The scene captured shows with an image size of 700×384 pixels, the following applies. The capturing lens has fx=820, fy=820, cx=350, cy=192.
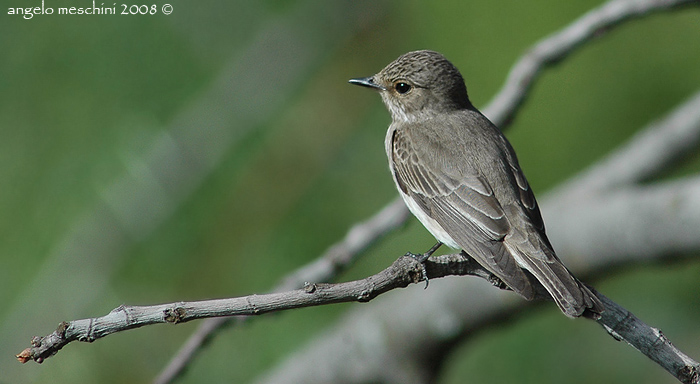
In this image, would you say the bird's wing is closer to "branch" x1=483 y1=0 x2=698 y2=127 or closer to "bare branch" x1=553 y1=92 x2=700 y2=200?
"branch" x1=483 y1=0 x2=698 y2=127

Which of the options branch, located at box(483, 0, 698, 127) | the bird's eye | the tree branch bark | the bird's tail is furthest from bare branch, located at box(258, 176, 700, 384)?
the tree branch bark

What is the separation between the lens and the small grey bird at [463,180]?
11.2ft

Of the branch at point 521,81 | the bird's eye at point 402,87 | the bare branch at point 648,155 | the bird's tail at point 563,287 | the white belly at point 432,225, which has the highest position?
the bird's eye at point 402,87

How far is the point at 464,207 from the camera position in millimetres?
3896

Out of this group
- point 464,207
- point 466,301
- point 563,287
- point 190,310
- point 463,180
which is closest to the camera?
point 190,310

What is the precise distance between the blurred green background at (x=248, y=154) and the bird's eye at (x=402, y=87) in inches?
69.1

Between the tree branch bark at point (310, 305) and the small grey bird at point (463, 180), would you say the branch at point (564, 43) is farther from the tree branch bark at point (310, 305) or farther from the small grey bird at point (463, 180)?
the tree branch bark at point (310, 305)

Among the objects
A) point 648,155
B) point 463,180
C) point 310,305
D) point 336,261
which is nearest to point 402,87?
point 463,180

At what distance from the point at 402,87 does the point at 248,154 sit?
7.83 ft

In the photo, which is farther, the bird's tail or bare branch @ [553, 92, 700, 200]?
bare branch @ [553, 92, 700, 200]

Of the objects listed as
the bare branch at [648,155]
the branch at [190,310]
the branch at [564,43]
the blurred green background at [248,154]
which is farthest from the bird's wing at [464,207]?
the blurred green background at [248,154]

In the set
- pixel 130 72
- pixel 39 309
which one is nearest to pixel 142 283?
pixel 39 309

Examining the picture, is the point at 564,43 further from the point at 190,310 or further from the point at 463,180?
the point at 190,310

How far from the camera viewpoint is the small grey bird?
11.2ft
